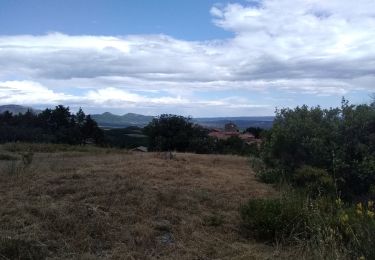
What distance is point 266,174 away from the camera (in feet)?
36.6

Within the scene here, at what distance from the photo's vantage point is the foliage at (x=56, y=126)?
31.2 meters

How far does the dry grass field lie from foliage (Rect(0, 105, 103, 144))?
20.7m

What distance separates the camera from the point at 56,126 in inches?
1400

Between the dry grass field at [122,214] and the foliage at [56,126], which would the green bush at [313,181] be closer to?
the dry grass field at [122,214]

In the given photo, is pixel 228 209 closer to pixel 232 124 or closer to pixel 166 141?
pixel 166 141

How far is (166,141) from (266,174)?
17.7 meters

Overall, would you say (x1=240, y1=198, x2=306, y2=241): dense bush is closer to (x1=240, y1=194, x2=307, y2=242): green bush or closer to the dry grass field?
(x1=240, y1=194, x2=307, y2=242): green bush

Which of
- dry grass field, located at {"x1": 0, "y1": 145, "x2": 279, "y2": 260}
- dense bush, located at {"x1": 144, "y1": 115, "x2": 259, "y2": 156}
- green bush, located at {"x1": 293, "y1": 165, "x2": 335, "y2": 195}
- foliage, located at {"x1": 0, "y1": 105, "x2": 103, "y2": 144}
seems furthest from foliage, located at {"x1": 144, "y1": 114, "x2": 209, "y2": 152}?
green bush, located at {"x1": 293, "y1": 165, "x2": 335, "y2": 195}

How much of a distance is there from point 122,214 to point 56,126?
29201 millimetres

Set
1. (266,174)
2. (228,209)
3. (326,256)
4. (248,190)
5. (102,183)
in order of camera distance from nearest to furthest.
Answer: (326,256), (228,209), (102,183), (248,190), (266,174)

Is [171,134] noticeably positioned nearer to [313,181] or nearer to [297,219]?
[313,181]

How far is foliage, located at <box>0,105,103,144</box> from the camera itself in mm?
31234

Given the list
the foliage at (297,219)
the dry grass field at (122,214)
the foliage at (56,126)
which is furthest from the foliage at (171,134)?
the foliage at (297,219)

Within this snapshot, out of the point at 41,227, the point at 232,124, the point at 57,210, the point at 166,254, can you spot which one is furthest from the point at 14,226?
the point at 232,124
